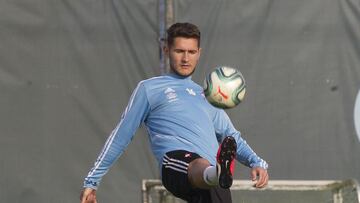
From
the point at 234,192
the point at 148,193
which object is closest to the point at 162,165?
the point at 148,193

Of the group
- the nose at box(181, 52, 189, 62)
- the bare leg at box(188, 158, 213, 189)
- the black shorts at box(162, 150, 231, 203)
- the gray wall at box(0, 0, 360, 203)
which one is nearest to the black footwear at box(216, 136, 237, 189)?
the bare leg at box(188, 158, 213, 189)

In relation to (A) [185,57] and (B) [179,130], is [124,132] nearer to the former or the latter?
(B) [179,130]

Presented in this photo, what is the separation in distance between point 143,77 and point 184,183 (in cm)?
245

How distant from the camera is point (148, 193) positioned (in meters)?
5.82

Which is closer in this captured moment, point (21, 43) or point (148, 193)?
point (148, 193)

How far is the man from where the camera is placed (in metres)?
4.93

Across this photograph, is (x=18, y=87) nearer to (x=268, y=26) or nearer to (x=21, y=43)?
(x=21, y=43)

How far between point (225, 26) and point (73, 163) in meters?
1.65

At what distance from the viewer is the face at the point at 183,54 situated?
209 inches

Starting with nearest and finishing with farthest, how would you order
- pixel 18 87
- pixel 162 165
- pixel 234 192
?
pixel 162 165 < pixel 234 192 < pixel 18 87

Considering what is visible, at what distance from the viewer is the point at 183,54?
5.31 m

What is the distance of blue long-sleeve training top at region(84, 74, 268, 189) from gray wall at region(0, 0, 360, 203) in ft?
6.35

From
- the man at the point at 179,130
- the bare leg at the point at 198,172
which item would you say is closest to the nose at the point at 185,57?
the man at the point at 179,130

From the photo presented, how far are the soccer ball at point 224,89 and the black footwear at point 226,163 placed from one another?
467 mm
